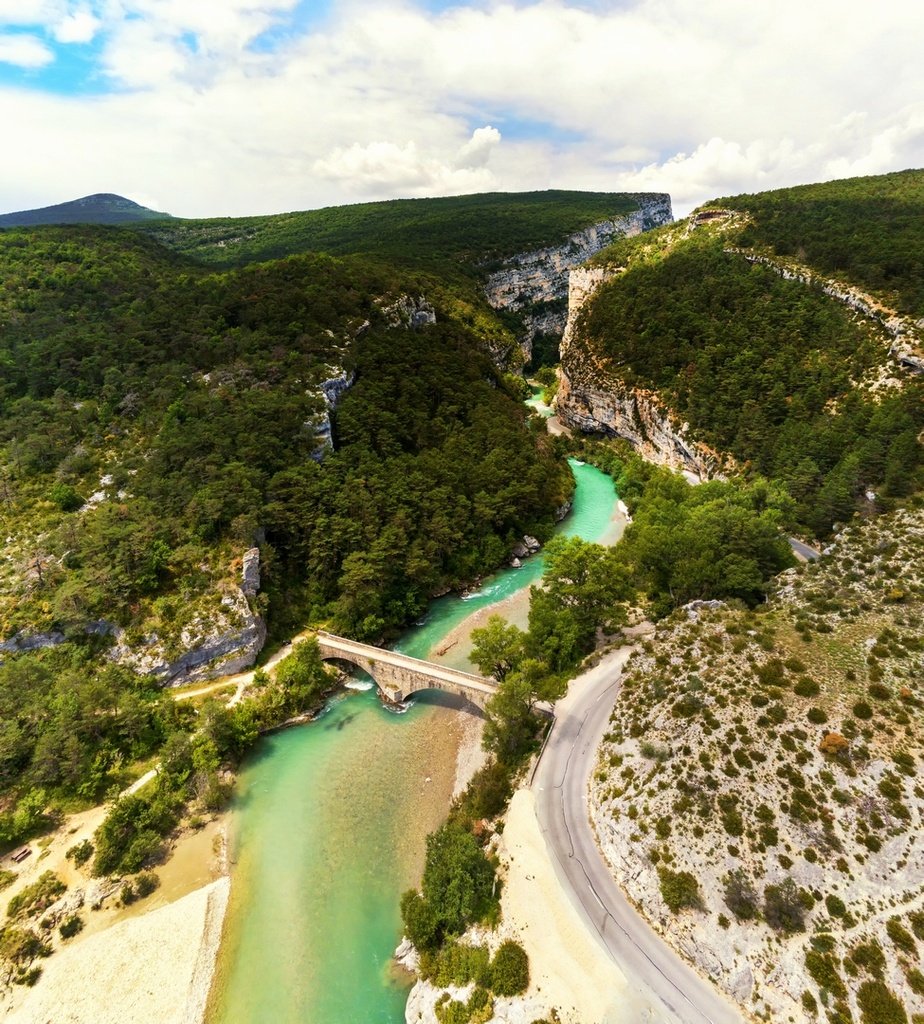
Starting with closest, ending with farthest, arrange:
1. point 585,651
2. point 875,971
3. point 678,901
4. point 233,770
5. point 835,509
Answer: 1. point 875,971
2. point 678,901
3. point 233,770
4. point 585,651
5. point 835,509

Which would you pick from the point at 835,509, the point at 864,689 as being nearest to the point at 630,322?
the point at 835,509

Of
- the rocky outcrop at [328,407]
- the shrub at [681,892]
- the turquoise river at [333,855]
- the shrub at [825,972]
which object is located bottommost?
the turquoise river at [333,855]

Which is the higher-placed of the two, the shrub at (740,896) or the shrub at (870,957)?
the shrub at (870,957)

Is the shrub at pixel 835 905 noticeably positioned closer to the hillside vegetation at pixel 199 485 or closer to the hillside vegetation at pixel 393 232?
the hillside vegetation at pixel 199 485

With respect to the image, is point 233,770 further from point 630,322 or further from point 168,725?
point 630,322

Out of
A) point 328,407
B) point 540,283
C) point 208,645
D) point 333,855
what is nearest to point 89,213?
point 540,283

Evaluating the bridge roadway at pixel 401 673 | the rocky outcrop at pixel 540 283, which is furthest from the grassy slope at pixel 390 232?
the bridge roadway at pixel 401 673
